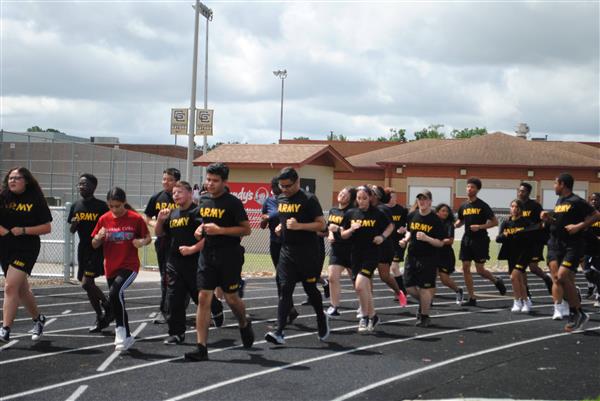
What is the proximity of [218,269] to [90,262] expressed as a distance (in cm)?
244

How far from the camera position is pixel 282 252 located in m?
8.96

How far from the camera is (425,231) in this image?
34.4 feet

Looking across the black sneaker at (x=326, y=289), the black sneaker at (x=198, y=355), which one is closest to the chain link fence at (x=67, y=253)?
the black sneaker at (x=326, y=289)

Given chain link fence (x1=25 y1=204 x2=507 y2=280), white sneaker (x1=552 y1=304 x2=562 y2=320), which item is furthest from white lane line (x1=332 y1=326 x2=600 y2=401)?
chain link fence (x1=25 y1=204 x2=507 y2=280)

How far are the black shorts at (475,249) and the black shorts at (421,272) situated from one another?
2263mm

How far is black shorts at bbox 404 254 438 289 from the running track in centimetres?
60

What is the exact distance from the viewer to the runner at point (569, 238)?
10117 mm

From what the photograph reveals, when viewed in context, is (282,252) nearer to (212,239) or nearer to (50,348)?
(212,239)

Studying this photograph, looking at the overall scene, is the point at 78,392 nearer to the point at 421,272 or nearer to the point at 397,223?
the point at 421,272

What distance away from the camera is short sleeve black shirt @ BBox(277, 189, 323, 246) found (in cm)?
880

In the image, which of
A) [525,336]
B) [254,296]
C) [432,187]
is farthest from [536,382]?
[432,187]

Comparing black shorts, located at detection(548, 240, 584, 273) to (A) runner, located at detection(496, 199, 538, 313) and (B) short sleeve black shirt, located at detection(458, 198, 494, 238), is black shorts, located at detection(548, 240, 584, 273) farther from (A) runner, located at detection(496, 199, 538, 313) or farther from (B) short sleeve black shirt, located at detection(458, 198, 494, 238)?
(B) short sleeve black shirt, located at detection(458, 198, 494, 238)

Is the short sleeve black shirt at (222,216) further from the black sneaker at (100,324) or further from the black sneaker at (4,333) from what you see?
the black sneaker at (4,333)

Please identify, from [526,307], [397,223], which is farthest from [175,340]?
[526,307]
